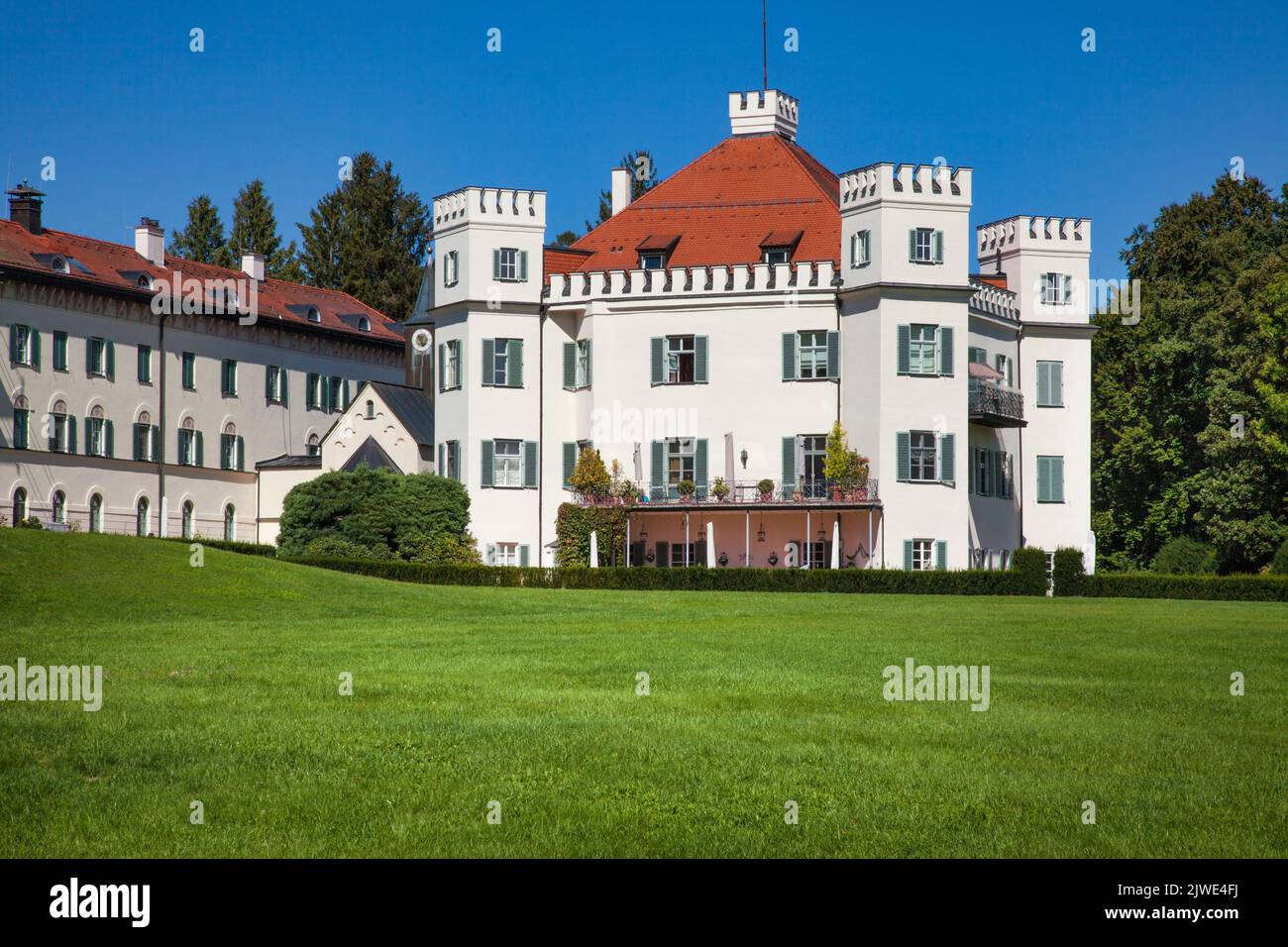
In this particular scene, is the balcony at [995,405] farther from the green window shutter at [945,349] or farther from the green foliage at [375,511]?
the green foliage at [375,511]

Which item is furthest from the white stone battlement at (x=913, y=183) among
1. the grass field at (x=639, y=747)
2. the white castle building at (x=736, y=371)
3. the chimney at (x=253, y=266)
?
the chimney at (x=253, y=266)

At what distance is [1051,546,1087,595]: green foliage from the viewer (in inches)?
1799

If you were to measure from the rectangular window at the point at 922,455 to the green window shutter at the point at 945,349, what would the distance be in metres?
2.01

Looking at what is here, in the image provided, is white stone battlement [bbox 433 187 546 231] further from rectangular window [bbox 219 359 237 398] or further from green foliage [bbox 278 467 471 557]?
rectangular window [bbox 219 359 237 398]

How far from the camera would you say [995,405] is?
Answer: 5459cm

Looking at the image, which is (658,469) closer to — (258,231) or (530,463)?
(530,463)

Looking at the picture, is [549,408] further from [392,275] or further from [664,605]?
[392,275]

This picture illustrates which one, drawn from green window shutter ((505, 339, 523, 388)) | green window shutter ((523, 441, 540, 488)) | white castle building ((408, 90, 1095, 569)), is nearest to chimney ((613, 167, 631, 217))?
white castle building ((408, 90, 1095, 569))

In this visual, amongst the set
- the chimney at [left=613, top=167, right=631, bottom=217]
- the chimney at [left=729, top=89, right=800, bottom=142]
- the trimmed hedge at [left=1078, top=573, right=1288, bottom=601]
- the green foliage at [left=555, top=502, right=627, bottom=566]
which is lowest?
the trimmed hedge at [left=1078, top=573, right=1288, bottom=601]

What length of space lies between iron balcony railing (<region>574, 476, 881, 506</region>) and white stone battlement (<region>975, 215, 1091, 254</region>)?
11.5 metres

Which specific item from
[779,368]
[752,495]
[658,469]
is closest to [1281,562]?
[752,495]

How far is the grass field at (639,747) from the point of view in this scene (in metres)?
10.5
